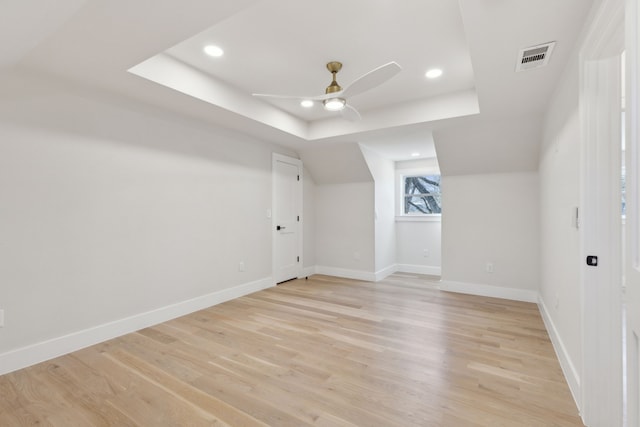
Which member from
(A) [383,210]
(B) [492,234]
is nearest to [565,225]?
(B) [492,234]

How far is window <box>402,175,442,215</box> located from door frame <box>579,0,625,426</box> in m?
4.30

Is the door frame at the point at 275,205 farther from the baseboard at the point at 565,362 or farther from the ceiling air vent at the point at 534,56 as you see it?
the baseboard at the point at 565,362

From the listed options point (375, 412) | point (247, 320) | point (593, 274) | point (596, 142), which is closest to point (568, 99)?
point (596, 142)

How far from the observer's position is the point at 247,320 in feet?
11.0

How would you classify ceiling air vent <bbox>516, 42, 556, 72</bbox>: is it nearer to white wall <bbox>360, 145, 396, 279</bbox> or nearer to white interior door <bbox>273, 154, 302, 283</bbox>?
white wall <bbox>360, 145, 396, 279</bbox>

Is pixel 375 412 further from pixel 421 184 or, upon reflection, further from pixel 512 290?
pixel 421 184

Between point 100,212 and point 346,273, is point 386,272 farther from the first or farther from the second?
point 100,212

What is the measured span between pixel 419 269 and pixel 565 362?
374 centimetres

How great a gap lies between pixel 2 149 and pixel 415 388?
343 cm

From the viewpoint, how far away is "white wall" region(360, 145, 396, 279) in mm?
5367

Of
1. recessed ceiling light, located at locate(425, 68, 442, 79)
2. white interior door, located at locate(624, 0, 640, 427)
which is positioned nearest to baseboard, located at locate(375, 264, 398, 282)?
recessed ceiling light, located at locate(425, 68, 442, 79)

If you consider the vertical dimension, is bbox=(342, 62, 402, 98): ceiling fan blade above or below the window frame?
above

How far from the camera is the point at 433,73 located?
9.89ft

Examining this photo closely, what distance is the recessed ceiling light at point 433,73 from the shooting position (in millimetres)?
2957
